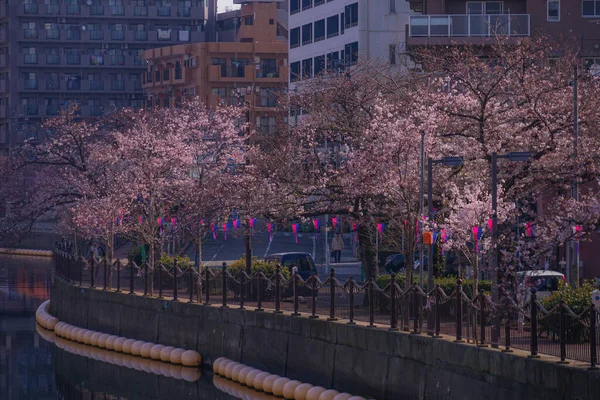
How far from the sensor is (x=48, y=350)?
131 ft

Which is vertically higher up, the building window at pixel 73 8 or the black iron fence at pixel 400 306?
the building window at pixel 73 8

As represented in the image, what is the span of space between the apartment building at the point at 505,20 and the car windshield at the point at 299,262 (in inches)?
542

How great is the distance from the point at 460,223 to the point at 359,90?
44.6ft

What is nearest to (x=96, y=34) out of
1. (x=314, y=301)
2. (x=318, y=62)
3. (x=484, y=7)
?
(x=318, y=62)

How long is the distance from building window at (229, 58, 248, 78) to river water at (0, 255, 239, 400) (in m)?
58.6

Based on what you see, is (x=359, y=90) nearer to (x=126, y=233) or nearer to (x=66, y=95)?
(x=126, y=233)

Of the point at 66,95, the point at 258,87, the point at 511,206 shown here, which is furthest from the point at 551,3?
the point at 66,95

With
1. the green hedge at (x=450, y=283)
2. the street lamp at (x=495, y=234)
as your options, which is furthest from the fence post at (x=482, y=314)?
the green hedge at (x=450, y=283)

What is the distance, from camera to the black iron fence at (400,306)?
2098cm

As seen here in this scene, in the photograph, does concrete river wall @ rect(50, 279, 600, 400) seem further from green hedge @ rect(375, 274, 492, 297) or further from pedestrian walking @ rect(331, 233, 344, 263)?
pedestrian walking @ rect(331, 233, 344, 263)

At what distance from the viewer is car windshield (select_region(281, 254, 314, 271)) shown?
44469 mm

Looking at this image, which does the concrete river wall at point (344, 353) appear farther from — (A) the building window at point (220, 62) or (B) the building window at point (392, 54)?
(A) the building window at point (220, 62)

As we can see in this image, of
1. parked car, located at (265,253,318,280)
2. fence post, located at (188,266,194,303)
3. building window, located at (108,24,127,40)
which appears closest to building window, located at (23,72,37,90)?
building window, located at (108,24,127,40)

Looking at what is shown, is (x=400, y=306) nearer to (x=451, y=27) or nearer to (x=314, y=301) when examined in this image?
(x=314, y=301)
